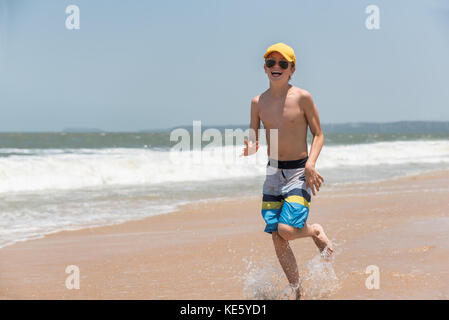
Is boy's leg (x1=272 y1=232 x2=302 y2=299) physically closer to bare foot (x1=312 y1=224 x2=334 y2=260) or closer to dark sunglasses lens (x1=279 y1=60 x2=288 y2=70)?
bare foot (x1=312 y1=224 x2=334 y2=260)

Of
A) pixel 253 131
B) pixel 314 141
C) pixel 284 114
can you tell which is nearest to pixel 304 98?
pixel 284 114

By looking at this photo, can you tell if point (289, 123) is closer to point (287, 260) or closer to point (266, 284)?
point (287, 260)

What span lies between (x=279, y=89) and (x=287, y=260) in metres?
1.11

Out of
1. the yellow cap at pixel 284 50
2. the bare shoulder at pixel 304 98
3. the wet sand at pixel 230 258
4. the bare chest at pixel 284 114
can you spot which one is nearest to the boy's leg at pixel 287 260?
the wet sand at pixel 230 258

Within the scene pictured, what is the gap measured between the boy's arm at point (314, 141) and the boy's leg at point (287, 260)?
39cm

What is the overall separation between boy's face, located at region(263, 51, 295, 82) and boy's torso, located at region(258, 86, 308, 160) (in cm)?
10

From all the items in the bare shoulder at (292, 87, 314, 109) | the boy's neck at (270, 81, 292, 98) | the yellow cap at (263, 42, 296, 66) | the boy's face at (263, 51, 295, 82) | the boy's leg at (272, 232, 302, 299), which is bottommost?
the boy's leg at (272, 232, 302, 299)

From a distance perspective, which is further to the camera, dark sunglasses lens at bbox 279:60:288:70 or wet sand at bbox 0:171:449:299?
wet sand at bbox 0:171:449:299

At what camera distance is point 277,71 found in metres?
3.32

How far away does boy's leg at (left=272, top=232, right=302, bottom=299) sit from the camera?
3.34 metres

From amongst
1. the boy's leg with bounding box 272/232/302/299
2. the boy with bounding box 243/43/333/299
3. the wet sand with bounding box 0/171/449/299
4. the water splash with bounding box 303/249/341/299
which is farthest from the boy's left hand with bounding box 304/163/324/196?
the wet sand with bounding box 0/171/449/299

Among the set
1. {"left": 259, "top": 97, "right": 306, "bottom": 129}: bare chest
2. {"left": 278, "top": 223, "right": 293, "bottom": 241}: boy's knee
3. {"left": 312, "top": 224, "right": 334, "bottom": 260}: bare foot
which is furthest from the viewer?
{"left": 312, "top": 224, "right": 334, "bottom": 260}: bare foot
